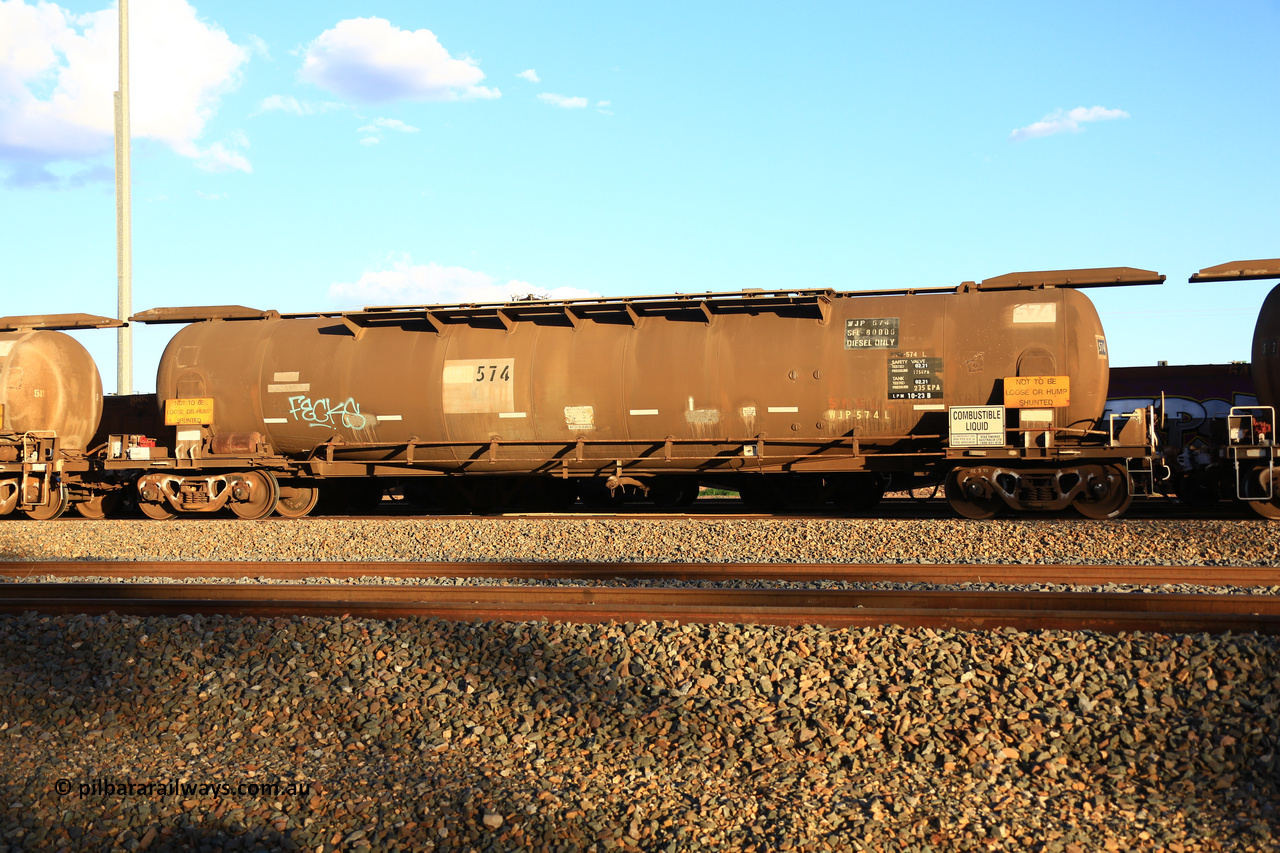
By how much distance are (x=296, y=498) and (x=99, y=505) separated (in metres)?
4.16

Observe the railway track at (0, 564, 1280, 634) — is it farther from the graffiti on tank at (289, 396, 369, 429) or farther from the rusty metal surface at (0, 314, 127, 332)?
the rusty metal surface at (0, 314, 127, 332)

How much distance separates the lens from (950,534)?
35.0 ft

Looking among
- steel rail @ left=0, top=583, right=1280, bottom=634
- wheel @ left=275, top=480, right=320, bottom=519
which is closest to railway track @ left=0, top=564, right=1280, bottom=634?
steel rail @ left=0, top=583, right=1280, bottom=634

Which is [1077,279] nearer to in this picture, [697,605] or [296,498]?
[697,605]

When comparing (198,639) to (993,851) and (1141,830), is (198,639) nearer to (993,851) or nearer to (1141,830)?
(993,851)

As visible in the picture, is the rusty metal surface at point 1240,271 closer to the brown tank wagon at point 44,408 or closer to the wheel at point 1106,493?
the wheel at point 1106,493

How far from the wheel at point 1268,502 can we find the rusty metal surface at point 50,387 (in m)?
19.8

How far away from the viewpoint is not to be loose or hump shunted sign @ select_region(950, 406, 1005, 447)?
12484 millimetres

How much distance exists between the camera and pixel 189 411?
49.9 ft

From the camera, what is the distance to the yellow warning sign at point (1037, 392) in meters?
12.5

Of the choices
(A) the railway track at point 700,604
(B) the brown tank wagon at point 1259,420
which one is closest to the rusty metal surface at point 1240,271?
(B) the brown tank wagon at point 1259,420

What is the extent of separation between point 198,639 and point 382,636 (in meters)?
1.25

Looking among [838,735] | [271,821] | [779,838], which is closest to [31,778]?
[271,821]

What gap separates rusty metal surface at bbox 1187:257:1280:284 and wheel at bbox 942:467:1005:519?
14.4 ft
